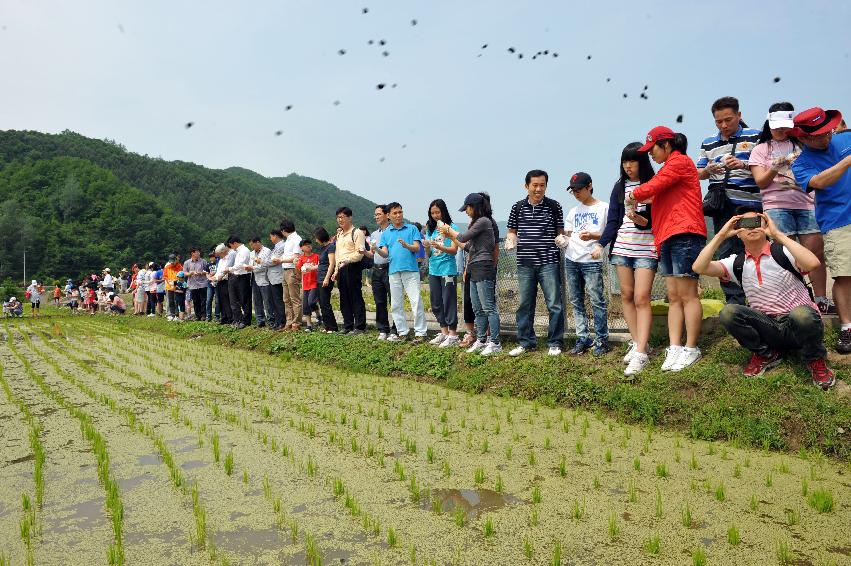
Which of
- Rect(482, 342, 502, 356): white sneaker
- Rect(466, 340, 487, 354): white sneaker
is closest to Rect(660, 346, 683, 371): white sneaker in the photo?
Rect(482, 342, 502, 356): white sneaker

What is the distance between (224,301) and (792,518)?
12278mm

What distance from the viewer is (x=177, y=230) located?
8744cm

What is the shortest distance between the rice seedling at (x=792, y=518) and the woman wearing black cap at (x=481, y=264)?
4033mm

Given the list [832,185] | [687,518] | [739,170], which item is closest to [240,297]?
[739,170]

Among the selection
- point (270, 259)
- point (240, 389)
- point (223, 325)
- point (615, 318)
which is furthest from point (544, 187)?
point (223, 325)

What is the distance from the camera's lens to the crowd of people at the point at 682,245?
14.8ft

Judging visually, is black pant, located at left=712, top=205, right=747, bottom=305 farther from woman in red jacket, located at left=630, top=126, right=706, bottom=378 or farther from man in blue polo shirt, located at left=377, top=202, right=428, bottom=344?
man in blue polo shirt, located at left=377, top=202, right=428, bottom=344

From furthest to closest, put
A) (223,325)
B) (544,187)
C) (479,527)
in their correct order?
(223,325) < (544,187) < (479,527)

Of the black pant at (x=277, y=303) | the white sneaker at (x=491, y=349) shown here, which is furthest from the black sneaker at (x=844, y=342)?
the black pant at (x=277, y=303)

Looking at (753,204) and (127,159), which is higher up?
(127,159)

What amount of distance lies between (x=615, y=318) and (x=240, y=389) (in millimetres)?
4160

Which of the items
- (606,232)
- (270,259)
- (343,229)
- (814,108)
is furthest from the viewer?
(270,259)

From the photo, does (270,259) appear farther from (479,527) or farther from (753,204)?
(479,527)

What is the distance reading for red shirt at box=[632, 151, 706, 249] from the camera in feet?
16.4
